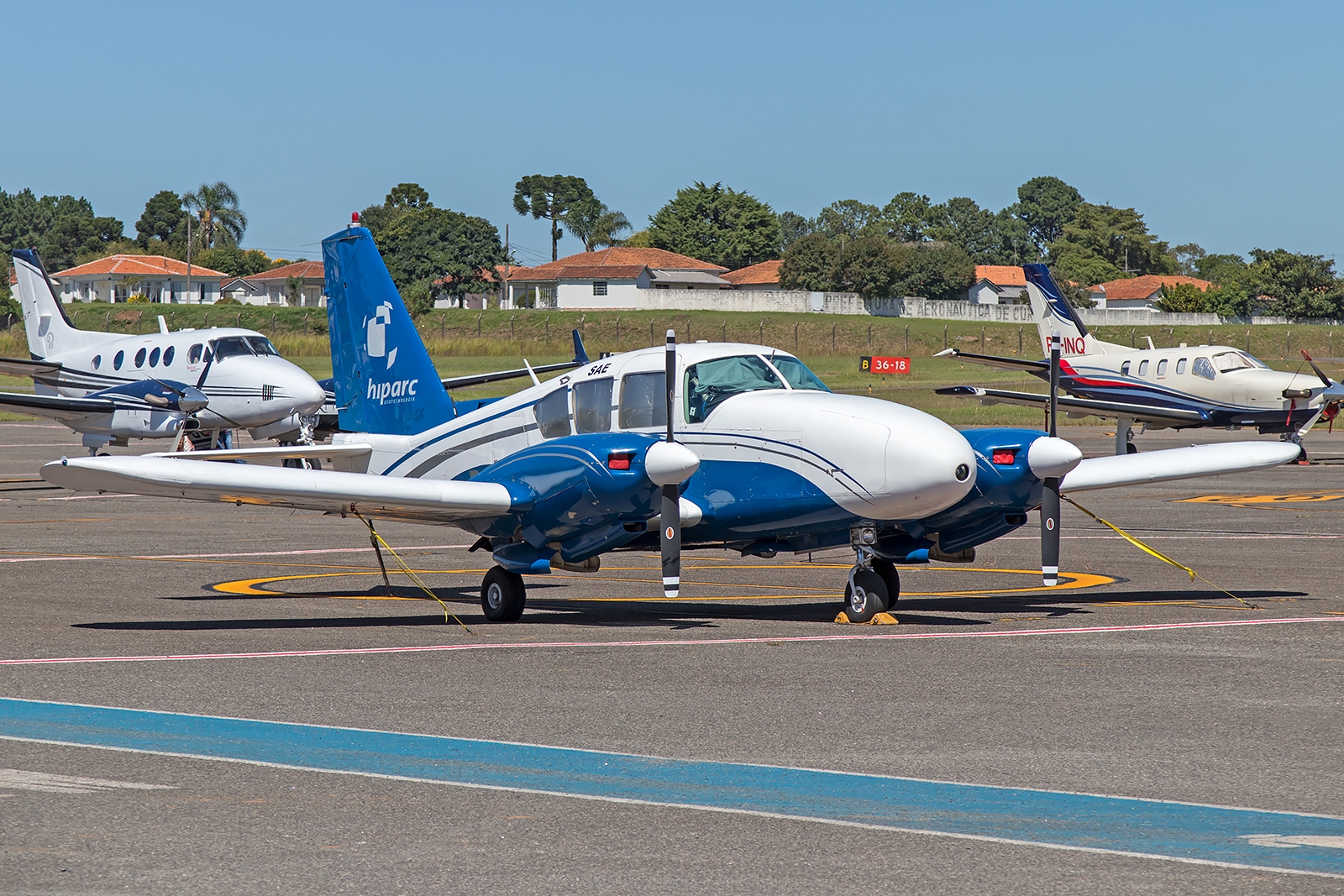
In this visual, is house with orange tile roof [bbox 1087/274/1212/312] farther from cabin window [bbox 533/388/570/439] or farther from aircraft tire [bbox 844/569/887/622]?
aircraft tire [bbox 844/569/887/622]

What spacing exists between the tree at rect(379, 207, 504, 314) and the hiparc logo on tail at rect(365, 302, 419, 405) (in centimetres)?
9943

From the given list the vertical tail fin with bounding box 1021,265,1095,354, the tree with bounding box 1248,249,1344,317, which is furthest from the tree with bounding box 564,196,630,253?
the vertical tail fin with bounding box 1021,265,1095,354

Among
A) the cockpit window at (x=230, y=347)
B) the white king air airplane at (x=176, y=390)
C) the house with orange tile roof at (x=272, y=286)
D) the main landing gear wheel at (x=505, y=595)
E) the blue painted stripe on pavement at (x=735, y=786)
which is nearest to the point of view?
the blue painted stripe on pavement at (x=735, y=786)

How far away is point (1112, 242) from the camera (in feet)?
590

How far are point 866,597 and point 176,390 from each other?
23.6m

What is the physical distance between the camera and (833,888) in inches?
222

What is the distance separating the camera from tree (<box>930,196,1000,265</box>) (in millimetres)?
192750

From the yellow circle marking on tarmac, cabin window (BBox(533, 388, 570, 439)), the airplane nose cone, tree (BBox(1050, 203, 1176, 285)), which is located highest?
tree (BBox(1050, 203, 1176, 285))

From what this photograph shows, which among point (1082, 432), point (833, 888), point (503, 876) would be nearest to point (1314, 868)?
point (833, 888)

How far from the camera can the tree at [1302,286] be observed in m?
118

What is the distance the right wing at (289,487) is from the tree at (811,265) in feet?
369

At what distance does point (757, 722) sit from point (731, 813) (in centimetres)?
226

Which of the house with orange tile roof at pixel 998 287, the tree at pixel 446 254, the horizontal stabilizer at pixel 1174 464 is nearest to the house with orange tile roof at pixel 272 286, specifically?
the tree at pixel 446 254

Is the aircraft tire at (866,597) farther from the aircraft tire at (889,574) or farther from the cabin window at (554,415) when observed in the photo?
the cabin window at (554,415)
